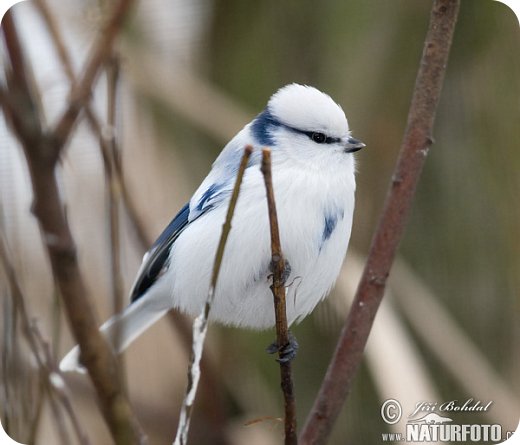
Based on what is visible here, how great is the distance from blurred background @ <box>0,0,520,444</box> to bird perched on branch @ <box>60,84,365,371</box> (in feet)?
0.12

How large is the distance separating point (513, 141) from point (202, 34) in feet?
1.42

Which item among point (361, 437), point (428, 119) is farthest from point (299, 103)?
point (361, 437)

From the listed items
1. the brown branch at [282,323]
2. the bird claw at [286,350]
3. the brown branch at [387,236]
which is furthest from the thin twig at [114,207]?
the brown branch at [387,236]

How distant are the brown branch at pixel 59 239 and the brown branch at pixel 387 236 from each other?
387mm

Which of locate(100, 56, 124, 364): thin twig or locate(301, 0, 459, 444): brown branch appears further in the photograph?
locate(301, 0, 459, 444): brown branch

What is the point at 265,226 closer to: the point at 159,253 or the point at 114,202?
the point at 159,253

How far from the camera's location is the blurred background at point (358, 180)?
3.10 ft

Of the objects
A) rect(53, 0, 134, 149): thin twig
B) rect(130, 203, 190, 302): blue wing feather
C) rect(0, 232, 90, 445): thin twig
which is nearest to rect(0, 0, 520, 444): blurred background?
rect(130, 203, 190, 302): blue wing feather

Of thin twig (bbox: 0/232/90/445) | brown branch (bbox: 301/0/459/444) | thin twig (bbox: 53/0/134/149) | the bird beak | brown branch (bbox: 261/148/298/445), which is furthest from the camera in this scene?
the bird beak

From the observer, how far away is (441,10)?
0.85m

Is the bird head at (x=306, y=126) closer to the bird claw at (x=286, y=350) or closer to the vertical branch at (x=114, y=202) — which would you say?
the bird claw at (x=286, y=350)

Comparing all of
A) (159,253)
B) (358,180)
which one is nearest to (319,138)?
(358,180)

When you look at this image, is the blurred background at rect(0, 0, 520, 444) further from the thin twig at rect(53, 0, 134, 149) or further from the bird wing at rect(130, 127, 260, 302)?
the thin twig at rect(53, 0, 134, 149)

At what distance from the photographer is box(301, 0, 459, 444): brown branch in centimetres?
80
